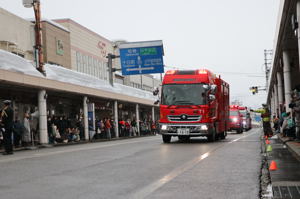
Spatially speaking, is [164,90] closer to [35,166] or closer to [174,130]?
[174,130]

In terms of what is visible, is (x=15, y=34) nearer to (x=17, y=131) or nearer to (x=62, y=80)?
(x=62, y=80)

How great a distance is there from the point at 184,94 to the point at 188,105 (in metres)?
0.53

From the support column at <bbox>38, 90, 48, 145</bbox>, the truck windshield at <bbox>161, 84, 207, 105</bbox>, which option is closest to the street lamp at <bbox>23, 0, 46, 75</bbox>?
the support column at <bbox>38, 90, 48, 145</bbox>

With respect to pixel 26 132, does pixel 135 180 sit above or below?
below

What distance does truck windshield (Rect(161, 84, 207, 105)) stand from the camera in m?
18.8

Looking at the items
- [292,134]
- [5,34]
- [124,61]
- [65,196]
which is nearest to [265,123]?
[292,134]

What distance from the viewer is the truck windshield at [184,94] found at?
18.8m

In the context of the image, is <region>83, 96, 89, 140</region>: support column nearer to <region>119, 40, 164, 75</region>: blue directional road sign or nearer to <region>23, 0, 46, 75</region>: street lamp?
<region>119, 40, 164, 75</region>: blue directional road sign

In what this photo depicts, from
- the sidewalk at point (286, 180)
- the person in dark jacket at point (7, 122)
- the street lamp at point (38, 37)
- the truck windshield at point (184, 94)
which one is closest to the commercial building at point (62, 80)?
the street lamp at point (38, 37)

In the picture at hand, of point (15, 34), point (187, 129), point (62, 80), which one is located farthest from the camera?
point (15, 34)

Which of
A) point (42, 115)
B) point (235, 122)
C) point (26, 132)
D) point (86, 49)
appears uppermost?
point (86, 49)

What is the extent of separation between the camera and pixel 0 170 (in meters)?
9.27

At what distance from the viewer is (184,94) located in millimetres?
18922

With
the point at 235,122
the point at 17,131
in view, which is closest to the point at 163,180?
the point at 17,131
